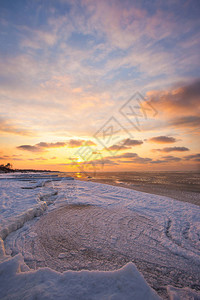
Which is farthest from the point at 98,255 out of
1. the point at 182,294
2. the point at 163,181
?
the point at 163,181

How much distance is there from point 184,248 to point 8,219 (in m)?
5.17

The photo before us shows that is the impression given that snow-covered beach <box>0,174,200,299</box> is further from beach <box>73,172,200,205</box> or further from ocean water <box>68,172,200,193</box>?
ocean water <box>68,172,200,193</box>

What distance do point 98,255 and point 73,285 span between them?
1.22 metres

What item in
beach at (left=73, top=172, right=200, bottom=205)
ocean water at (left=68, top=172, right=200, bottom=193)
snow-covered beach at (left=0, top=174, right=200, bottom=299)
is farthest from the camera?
ocean water at (left=68, top=172, right=200, bottom=193)

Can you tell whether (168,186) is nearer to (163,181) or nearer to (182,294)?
(163,181)

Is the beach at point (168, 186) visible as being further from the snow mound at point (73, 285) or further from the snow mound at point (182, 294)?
the snow mound at point (73, 285)

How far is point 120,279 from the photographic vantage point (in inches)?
79.8

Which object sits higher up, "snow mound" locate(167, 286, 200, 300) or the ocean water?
"snow mound" locate(167, 286, 200, 300)

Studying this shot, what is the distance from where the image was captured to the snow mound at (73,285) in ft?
5.67

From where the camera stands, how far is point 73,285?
1.92 meters

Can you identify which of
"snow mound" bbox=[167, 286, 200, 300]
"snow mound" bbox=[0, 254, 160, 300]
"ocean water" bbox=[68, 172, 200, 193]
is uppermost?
"snow mound" bbox=[0, 254, 160, 300]

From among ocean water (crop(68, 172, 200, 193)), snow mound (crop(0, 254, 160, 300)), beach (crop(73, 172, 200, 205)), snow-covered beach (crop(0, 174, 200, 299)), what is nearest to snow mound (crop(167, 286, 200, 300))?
snow-covered beach (crop(0, 174, 200, 299))

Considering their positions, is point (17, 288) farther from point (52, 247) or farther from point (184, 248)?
point (184, 248)

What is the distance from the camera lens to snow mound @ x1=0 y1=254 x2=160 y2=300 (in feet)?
5.67
